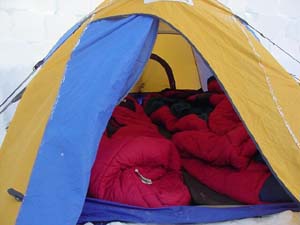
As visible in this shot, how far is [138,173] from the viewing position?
3.77ft

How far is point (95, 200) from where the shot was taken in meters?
1.08

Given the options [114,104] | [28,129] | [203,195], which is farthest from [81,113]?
[203,195]

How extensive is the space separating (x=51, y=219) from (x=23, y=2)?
4.46 ft

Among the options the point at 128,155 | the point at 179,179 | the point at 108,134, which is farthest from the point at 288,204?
the point at 108,134

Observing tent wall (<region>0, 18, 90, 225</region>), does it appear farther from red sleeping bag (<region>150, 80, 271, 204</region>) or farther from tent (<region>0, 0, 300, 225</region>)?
red sleeping bag (<region>150, 80, 271, 204</region>)

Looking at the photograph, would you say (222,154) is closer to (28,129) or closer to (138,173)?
(138,173)

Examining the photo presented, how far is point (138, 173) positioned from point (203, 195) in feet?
0.63

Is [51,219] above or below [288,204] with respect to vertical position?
above

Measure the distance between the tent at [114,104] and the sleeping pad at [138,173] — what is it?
0.03m

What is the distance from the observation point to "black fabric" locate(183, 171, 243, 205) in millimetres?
1150

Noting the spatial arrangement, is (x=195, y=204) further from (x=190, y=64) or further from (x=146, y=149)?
(x=190, y=64)

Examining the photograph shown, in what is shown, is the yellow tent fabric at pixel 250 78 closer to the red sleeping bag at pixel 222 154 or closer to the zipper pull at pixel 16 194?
the red sleeping bag at pixel 222 154

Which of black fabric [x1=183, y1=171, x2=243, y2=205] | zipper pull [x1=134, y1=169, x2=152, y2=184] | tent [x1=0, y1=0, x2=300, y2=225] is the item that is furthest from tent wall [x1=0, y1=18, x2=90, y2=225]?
black fabric [x1=183, y1=171, x2=243, y2=205]

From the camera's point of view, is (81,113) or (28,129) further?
(28,129)
